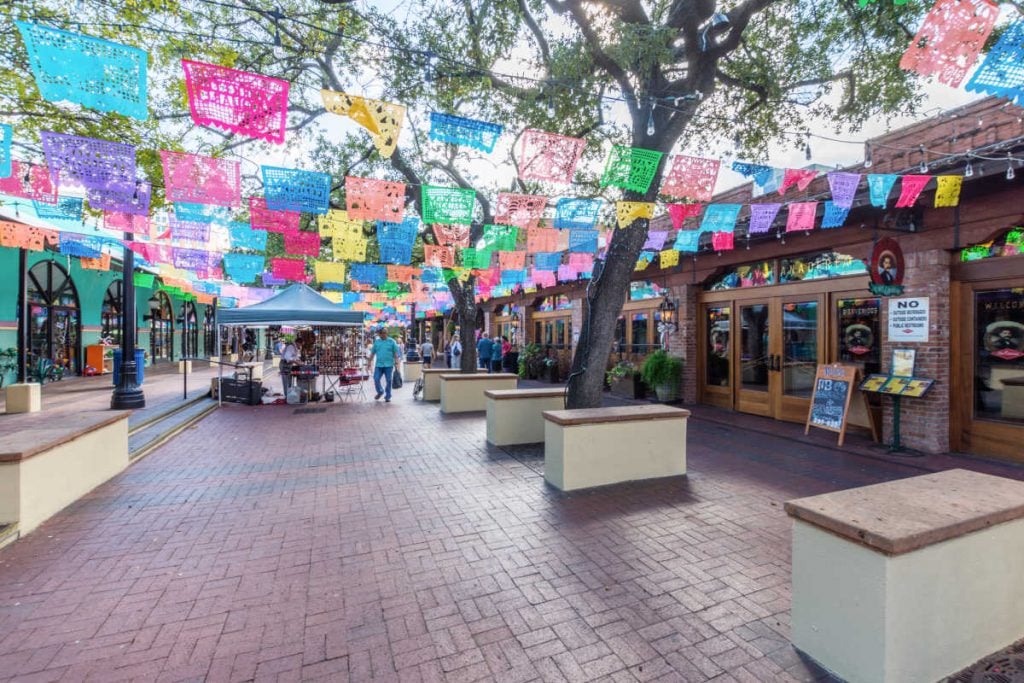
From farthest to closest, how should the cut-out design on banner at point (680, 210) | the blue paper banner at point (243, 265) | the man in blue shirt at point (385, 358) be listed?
the man in blue shirt at point (385, 358) → the blue paper banner at point (243, 265) → the cut-out design on banner at point (680, 210)

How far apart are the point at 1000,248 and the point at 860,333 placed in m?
1.97

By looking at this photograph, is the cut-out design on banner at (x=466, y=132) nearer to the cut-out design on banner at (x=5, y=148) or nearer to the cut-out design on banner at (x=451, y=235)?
the cut-out design on banner at (x=5, y=148)

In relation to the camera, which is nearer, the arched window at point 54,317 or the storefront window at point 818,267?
the storefront window at point 818,267

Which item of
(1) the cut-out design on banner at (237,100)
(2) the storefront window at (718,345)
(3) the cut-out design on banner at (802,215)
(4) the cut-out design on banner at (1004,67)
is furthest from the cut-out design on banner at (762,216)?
(1) the cut-out design on banner at (237,100)

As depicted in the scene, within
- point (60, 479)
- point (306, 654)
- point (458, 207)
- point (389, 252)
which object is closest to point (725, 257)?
point (458, 207)

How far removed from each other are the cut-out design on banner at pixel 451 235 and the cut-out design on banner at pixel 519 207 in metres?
2.37

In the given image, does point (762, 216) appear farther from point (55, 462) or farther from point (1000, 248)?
point (55, 462)

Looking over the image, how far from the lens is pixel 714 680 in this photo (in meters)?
2.29

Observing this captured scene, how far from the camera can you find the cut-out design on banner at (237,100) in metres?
4.32

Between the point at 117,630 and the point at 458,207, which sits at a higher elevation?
the point at 458,207

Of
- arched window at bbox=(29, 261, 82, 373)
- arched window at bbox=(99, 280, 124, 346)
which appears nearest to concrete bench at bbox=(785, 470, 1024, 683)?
arched window at bbox=(29, 261, 82, 373)

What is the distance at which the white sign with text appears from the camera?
21.6ft

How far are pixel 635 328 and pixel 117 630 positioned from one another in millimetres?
12075

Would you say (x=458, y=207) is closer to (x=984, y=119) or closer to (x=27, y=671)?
(x=27, y=671)
